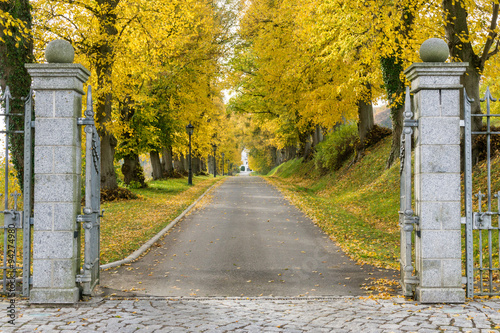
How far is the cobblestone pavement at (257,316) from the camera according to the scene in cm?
487

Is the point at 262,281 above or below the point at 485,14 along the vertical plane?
below

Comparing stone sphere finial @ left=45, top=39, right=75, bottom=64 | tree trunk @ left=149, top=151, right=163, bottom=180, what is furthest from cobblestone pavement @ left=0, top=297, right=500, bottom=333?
tree trunk @ left=149, top=151, right=163, bottom=180

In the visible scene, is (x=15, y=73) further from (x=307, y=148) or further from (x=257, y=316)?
(x=307, y=148)

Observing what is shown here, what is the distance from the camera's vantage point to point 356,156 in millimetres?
24250

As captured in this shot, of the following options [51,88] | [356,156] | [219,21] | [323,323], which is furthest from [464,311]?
[219,21]

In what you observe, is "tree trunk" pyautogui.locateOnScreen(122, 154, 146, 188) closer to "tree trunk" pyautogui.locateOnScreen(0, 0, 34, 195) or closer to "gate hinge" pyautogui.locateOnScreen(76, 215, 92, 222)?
"tree trunk" pyautogui.locateOnScreen(0, 0, 34, 195)

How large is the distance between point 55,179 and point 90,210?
64cm

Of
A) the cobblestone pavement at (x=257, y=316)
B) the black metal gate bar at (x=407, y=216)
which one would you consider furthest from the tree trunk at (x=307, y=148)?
the cobblestone pavement at (x=257, y=316)

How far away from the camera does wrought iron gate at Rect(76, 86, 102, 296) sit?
19.9 ft

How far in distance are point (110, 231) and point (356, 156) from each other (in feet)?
52.3

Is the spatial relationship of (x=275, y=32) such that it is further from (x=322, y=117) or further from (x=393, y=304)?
(x=393, y=304)

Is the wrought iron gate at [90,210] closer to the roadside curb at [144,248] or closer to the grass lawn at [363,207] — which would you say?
the roadside curb at [144,248]

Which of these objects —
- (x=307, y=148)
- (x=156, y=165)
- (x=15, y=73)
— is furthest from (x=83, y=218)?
(x=307, y=148)

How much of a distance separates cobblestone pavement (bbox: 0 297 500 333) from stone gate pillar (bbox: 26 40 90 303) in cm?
44
